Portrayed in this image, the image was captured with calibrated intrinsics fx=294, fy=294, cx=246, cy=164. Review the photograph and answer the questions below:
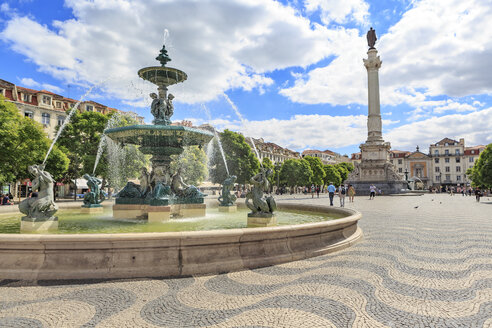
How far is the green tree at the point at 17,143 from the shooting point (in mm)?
21953

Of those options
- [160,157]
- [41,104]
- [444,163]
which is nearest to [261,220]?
[160,157]

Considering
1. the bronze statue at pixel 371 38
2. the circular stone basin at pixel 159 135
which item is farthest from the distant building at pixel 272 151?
the circular stone basin at pixel 159 135

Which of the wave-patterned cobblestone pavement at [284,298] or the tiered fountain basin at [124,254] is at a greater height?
the tiered fountain basin at [124,254]

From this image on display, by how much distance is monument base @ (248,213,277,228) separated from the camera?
7.62 m

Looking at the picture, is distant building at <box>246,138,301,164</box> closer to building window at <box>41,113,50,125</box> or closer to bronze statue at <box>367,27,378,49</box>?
bronze statue at <box>367,27,378,49</box>

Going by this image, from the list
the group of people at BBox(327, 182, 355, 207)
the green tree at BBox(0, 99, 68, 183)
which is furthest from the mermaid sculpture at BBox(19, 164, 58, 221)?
the green tree at BBox(0, 99, 68, 183)

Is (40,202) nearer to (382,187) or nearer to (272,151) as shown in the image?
(382,187)

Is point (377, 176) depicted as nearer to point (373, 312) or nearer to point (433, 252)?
point (433, 252)

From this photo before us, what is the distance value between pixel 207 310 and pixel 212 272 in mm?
1407

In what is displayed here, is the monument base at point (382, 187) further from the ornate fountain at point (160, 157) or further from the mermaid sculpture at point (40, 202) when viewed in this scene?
the mermaid sculpture at point (40, 202)

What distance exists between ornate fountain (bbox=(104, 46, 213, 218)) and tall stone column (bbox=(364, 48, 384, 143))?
4072 cm

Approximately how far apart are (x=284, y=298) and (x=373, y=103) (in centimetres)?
4803

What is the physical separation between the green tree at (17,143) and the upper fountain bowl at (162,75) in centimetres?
Result: 1685

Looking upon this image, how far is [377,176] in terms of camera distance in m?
44.6
